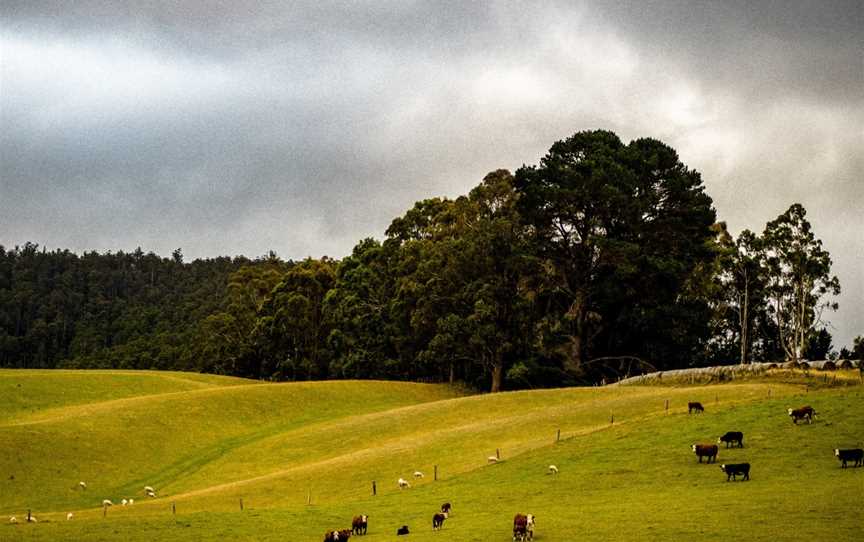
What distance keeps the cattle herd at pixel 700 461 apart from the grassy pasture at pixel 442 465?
1.87 ft

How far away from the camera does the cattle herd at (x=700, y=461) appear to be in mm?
30656

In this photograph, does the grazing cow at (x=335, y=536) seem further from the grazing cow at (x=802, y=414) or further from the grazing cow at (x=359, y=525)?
the grazing cow at (x=802, y=414)

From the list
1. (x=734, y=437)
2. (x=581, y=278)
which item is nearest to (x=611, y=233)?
(x=581, y=278)

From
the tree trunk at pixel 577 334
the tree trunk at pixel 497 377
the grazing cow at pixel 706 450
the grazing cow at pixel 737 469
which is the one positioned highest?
the tree trunk at pixel 577 334

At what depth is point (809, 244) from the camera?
98625mm

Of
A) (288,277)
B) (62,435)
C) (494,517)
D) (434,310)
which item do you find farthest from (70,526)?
(288,277)

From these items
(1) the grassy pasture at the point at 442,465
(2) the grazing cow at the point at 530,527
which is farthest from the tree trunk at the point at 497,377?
(2) the grazing cow at the point at 530,527

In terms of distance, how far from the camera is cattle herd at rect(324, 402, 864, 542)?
30.7m

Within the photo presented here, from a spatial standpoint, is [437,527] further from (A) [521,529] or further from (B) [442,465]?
(B) [442,465]

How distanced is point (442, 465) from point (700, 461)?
49.0ft

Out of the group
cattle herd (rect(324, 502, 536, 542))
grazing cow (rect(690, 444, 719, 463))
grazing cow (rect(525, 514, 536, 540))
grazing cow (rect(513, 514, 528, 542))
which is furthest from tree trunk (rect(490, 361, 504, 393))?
grazing cow (rect(513, 514, 528, 542))

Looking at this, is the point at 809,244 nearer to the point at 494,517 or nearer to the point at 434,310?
the point at 434,310

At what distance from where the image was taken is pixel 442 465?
169 feet

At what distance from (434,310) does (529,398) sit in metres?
24.9
